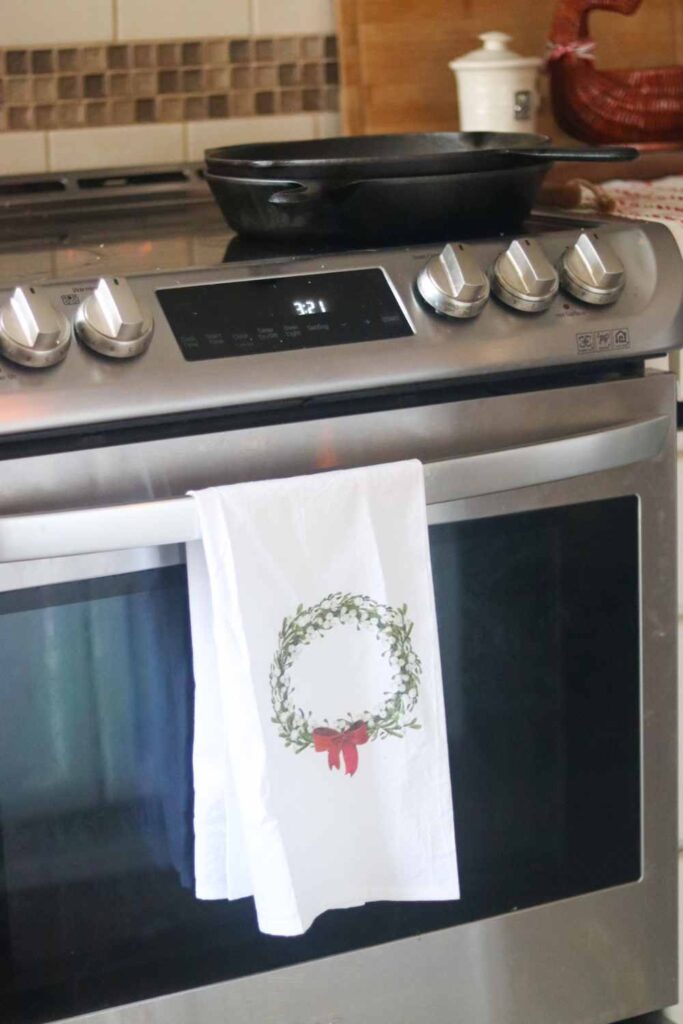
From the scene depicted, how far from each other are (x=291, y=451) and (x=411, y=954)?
1.28 feet

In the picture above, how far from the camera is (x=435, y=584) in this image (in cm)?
97

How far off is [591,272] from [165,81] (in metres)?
0.68

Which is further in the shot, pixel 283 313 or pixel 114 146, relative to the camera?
pixel 114 146

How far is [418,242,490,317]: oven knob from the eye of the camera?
93 centimetres

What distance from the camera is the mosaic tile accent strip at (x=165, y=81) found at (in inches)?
55.8

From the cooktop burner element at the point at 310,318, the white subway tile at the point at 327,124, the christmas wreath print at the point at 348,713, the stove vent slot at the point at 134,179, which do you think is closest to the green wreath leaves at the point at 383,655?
the christmas wreath print at the point at 348,713

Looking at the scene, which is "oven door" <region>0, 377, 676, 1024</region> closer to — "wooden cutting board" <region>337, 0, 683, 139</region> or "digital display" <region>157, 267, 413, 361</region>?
"digital display" <region>157, 267, 413, 361</region>

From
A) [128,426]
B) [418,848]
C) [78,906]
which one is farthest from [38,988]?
[128,426]

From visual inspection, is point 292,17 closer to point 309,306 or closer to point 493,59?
point 493,59

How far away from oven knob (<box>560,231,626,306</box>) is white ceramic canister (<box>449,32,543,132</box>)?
49cm

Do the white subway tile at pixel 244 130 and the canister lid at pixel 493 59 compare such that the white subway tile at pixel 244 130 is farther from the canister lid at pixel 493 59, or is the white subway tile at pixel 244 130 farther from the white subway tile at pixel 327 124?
the canister lid at pixel 493 59

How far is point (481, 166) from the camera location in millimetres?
986

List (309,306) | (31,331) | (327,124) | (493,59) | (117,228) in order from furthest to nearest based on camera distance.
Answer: (327,124) < (493,59) < (117,228) < (309,306) < (31,331)

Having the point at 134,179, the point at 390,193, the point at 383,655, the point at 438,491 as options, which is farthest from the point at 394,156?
the point at 134,179
